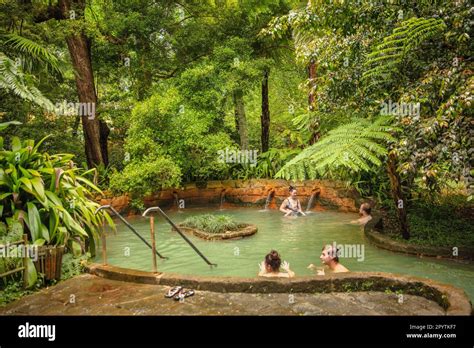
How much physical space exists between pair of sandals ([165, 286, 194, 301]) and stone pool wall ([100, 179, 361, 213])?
7453mm

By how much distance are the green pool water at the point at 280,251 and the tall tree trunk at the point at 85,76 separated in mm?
3030

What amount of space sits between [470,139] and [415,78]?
6.21 ft

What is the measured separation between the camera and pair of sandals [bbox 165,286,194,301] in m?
4.34

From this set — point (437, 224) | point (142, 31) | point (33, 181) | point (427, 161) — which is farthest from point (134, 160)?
point (427, 161)

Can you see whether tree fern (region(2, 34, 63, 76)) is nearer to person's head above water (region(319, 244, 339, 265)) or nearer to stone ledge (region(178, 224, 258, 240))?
stone ledge (region(178, 224, 258, 240))

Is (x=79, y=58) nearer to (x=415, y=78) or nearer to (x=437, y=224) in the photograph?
(x=415, y=78)

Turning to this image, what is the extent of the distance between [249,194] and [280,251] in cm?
550

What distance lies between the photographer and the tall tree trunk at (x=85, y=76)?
1112cm

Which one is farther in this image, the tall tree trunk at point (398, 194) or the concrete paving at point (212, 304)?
the tall tree trunk at point (398, 194)

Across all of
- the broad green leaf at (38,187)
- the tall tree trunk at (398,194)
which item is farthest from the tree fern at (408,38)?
the broad green leaf at (38,187)

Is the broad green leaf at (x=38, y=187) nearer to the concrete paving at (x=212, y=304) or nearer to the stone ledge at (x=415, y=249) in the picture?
Result: the concrete paving at (x=212, y=304)

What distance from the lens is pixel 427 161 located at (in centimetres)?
434

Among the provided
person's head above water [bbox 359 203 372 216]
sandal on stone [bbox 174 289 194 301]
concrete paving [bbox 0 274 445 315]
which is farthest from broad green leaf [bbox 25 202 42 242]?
person's head above water [bbox 359 203 372 216]

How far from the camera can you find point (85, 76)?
12.0 meters
